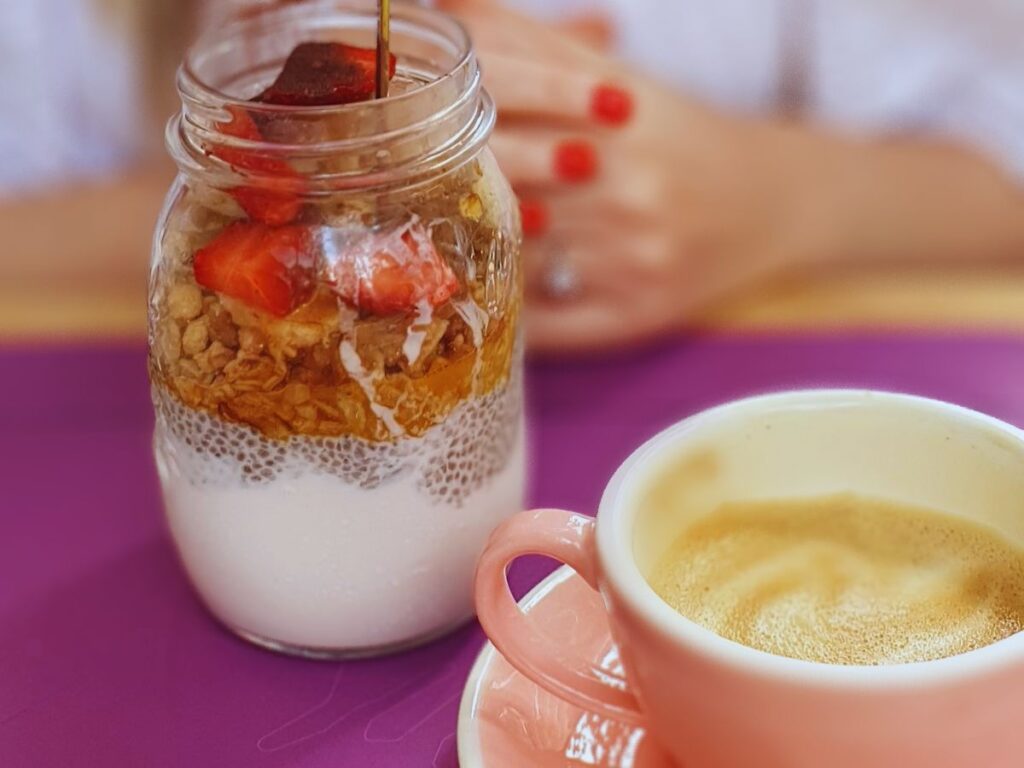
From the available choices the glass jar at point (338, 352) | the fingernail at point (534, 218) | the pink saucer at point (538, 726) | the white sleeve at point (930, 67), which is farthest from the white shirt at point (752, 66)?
the pink saucer at point (538, 726)

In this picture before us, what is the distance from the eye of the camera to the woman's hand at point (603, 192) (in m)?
0.74

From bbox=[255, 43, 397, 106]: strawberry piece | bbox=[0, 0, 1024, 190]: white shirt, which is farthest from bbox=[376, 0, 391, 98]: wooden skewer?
bbox=[0, 0, 1024, 190]: white shirt

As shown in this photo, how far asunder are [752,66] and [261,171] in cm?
70

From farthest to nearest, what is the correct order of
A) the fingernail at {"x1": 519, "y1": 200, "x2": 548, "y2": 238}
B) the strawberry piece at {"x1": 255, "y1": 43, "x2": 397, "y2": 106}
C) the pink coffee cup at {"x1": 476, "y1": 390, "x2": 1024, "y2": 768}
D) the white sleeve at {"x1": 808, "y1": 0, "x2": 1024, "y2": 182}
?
the white sleeve at {"x1": 808, "y1": 0, "x2": 1024, "y2": 182} < the fingernail at {"x1": 519, "y1": 200, "x2": 548, "y2": 238} < the strawberry piece at {"x1": 255, "y1": 43, "x2": 397, "y2": 106} < the pink coffee cup at {"x1": 476, "y1": 390, "x2": 1024, "y2": 768}

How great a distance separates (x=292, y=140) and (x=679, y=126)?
0.45 metres

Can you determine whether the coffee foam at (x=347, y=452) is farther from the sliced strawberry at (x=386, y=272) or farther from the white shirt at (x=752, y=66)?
the white shirt at (x=752, y=66)

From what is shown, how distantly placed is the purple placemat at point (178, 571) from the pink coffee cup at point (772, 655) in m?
0.10

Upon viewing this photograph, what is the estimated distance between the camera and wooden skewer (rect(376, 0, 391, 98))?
452 mm

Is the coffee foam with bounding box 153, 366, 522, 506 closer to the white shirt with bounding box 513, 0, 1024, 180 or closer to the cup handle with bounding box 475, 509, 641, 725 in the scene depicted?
the cup handle with bounding box 475, 509, 641, 725

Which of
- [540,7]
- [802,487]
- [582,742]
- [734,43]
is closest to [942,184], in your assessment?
[734,43]

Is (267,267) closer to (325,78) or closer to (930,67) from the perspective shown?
(325,78)

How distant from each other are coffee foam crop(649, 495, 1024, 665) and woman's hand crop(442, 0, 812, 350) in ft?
0.98

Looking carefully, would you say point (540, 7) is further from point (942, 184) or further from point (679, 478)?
point (679, 478)

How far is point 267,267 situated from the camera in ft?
1.47
